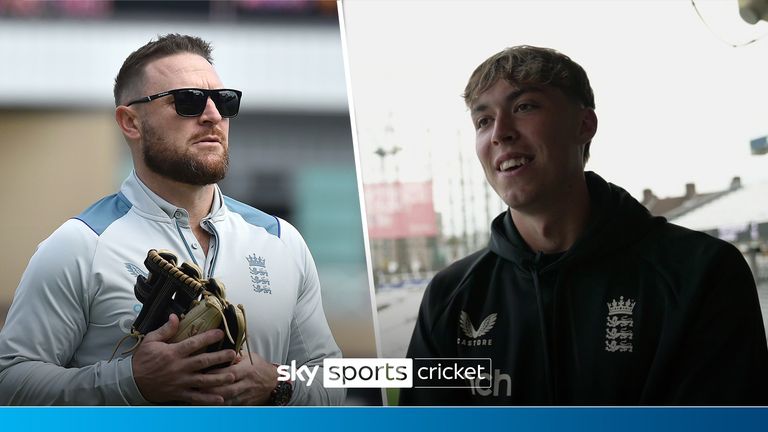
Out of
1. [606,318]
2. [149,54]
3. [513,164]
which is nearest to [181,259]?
[149,54]

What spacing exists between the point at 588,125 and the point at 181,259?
1.77 metres

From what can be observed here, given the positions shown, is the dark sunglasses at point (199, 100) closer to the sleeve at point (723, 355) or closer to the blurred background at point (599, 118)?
the blurred background at point (599, 118)

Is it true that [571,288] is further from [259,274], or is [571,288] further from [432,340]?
[259,274]

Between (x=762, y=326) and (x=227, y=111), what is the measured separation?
7.73ft

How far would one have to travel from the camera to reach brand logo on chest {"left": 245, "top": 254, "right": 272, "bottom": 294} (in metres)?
3.72

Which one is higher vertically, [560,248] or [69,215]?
[69,215]

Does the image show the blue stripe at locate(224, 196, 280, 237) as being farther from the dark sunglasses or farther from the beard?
the dark sunglasses

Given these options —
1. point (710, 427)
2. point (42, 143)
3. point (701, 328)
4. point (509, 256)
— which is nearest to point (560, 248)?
point (509, 256)

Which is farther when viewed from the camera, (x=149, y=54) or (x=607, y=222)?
(x=149, y=54)

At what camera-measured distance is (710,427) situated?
3.60m

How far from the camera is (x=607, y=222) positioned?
367 cm

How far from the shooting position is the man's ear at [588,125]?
3654 millimetres

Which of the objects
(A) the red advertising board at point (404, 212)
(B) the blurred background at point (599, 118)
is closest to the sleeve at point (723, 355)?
(B) the blurred background at point (599, 118)

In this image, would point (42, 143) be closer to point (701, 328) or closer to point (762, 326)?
point (701, 328)
